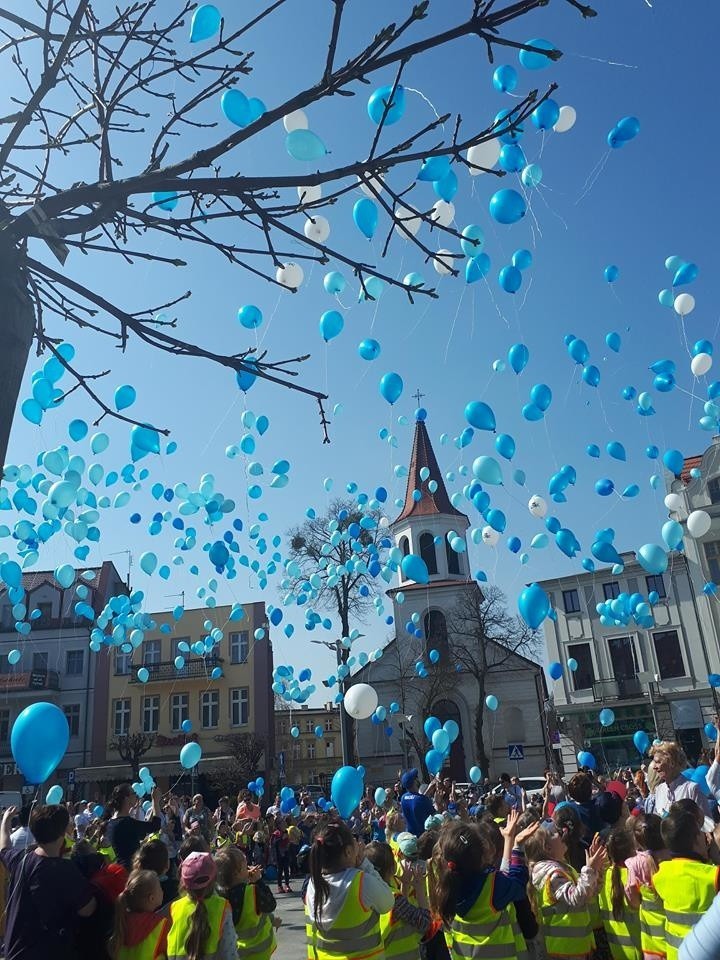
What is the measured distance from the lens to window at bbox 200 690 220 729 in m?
36.2

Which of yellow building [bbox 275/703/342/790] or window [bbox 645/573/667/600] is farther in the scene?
yellow building [bbox 275/703/342/790]

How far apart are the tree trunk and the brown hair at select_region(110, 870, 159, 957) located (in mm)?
2548

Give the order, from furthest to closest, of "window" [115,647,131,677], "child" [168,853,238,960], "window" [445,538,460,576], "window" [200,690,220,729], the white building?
"window" [445,538,460,576] < "window" [115,647,131,677] < "window" [200,690,220,729] < the white building < "child" [168,853,238,960]

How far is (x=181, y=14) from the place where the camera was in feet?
12.2

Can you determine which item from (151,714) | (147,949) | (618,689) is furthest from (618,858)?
(151,714)

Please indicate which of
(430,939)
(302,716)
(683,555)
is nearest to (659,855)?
(430,939)

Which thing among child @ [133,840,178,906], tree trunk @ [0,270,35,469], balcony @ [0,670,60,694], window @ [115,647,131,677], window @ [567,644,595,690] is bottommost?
child @ [133,840,178,906]

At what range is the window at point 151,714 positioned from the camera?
36.2 m

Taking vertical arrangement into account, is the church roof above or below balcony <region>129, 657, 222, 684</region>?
above

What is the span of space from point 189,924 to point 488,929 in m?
1.74

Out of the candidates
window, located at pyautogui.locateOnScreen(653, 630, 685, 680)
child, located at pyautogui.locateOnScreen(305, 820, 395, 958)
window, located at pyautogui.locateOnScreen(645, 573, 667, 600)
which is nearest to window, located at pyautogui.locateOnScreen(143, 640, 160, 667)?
window, located at pyautogui.locateOnScreen(653, 630, 685, 680)

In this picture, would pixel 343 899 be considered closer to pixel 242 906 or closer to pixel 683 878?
pixel 242 906

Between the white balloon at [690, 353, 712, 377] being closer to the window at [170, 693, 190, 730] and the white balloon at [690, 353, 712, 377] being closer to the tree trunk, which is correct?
the tree trunk

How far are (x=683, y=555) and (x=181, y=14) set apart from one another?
34.8 m
